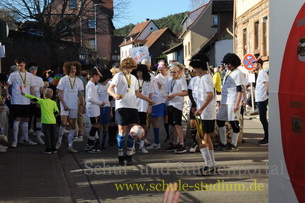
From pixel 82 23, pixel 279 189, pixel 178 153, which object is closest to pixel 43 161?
pixel 178 153

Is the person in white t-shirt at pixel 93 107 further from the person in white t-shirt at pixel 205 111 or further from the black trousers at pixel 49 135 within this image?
the person in white t-shirt at pixel 205 111

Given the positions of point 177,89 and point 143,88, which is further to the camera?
point 143,88

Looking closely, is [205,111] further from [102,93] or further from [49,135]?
[49,135]

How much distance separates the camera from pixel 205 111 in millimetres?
8156

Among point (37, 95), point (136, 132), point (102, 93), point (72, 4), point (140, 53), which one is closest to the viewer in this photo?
point (136, 132)

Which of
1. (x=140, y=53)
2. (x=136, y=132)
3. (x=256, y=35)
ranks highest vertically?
(x=256, y=35)

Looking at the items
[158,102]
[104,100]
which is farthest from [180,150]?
[104,100]

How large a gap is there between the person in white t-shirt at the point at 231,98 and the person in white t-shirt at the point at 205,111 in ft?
6.74

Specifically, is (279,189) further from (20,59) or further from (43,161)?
(20,59)

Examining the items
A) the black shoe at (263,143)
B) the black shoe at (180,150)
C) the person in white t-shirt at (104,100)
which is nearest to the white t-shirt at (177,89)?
the black shoe at (180,150)

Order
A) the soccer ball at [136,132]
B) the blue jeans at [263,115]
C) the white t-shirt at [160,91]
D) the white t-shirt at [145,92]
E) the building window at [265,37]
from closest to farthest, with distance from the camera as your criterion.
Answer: the soccer ball at [136,132] < the white t-shirt at [145,92] < the white t-shirt at [160,91] < the blue jeans at [263,115] < the building window at [265,37]

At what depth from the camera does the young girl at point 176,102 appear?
1055 centimetres

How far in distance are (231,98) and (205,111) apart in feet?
7.88

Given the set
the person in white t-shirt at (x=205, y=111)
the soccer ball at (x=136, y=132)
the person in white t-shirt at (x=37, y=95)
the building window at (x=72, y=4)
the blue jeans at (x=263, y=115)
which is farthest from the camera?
the building window at (x=72, y=4)
